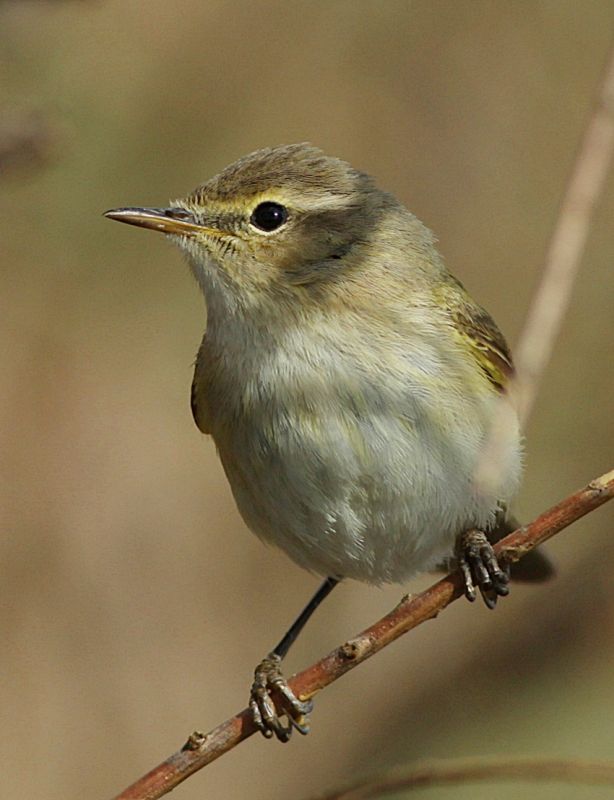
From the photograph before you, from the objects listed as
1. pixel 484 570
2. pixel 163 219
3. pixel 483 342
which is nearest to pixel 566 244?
pixel 484 570

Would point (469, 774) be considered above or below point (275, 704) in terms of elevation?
below

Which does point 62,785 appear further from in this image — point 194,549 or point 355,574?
point 355,574

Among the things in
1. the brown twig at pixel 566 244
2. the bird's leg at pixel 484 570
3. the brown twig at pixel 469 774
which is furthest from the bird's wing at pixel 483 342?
the brown twig at pixel 566 244

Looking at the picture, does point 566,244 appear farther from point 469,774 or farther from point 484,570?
point 484,570

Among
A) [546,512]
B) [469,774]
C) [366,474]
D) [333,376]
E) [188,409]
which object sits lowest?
[469,774]

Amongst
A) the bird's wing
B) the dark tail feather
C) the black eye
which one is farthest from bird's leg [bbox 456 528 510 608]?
the black eye

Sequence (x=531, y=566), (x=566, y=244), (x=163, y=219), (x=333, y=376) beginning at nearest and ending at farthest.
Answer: (x=566, y=244) < (x=333, y=376) < (x=163, y=219) < (x=531, y=566)

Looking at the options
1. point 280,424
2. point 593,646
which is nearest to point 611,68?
point 280,424

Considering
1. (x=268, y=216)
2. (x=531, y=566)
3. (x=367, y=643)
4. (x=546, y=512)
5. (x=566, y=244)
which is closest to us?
(x=566, y=244)
